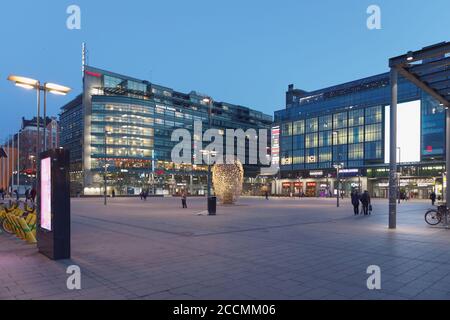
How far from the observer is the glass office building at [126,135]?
322 feet

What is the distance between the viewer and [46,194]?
9422mm

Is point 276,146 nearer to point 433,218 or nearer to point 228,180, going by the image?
point 228,180

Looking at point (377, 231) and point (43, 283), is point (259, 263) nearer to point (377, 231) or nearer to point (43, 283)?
point (43, 283)

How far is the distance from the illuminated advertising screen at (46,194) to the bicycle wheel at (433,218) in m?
15.5

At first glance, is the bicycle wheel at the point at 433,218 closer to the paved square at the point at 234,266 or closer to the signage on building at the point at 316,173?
the paved square at the point at 234,266

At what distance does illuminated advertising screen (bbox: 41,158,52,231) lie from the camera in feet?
29.5

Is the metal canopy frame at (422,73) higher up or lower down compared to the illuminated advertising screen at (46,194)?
higher up

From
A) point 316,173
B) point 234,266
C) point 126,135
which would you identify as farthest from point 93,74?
point 234,266


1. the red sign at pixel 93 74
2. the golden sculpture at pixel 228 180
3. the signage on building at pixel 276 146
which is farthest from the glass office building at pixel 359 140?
the red sign at pixel 93 74

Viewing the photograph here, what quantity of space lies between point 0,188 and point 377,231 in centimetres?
4550

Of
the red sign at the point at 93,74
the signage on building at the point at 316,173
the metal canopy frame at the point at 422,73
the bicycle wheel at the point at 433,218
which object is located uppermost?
the red sign at the point at 93,74

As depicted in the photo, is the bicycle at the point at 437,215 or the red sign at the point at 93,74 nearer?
the bicycle at the point at 437,215

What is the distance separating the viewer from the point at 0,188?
146 ft

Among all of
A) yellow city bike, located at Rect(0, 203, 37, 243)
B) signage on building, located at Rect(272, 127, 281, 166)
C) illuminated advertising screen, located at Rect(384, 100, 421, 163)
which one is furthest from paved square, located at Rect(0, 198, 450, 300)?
signage on building, located at Rect(272, 127, 281, 166)
